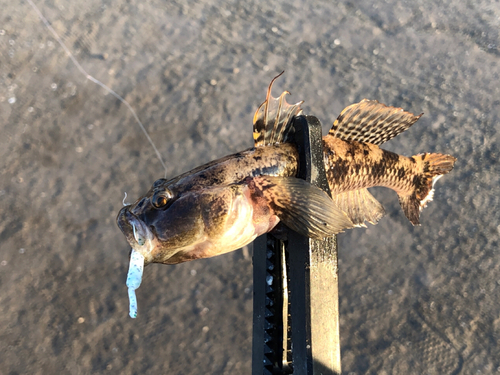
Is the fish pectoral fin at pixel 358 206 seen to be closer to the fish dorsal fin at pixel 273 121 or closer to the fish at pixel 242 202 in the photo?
the fish at pixel 242 202

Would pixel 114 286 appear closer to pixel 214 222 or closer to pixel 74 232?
pixel 74 232

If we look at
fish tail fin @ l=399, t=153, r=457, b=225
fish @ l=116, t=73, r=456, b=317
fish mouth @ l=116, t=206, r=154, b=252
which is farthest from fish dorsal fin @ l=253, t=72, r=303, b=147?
fish tail fin @ l=399, t=153, r=457, b=225

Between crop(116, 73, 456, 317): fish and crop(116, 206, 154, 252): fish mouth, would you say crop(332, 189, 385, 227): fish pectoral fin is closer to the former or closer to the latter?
crop(116, 73, 456, 317): fish

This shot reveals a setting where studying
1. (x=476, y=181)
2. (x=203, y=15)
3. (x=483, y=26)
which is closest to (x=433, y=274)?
(x=476, y=181)

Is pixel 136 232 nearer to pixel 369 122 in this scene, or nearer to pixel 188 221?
pixel 188 221

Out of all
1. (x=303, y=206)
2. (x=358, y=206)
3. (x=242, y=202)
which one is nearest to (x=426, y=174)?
(x=358, y=206)

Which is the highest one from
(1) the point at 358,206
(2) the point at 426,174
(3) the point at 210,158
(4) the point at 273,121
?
(4) the point at 273,121
